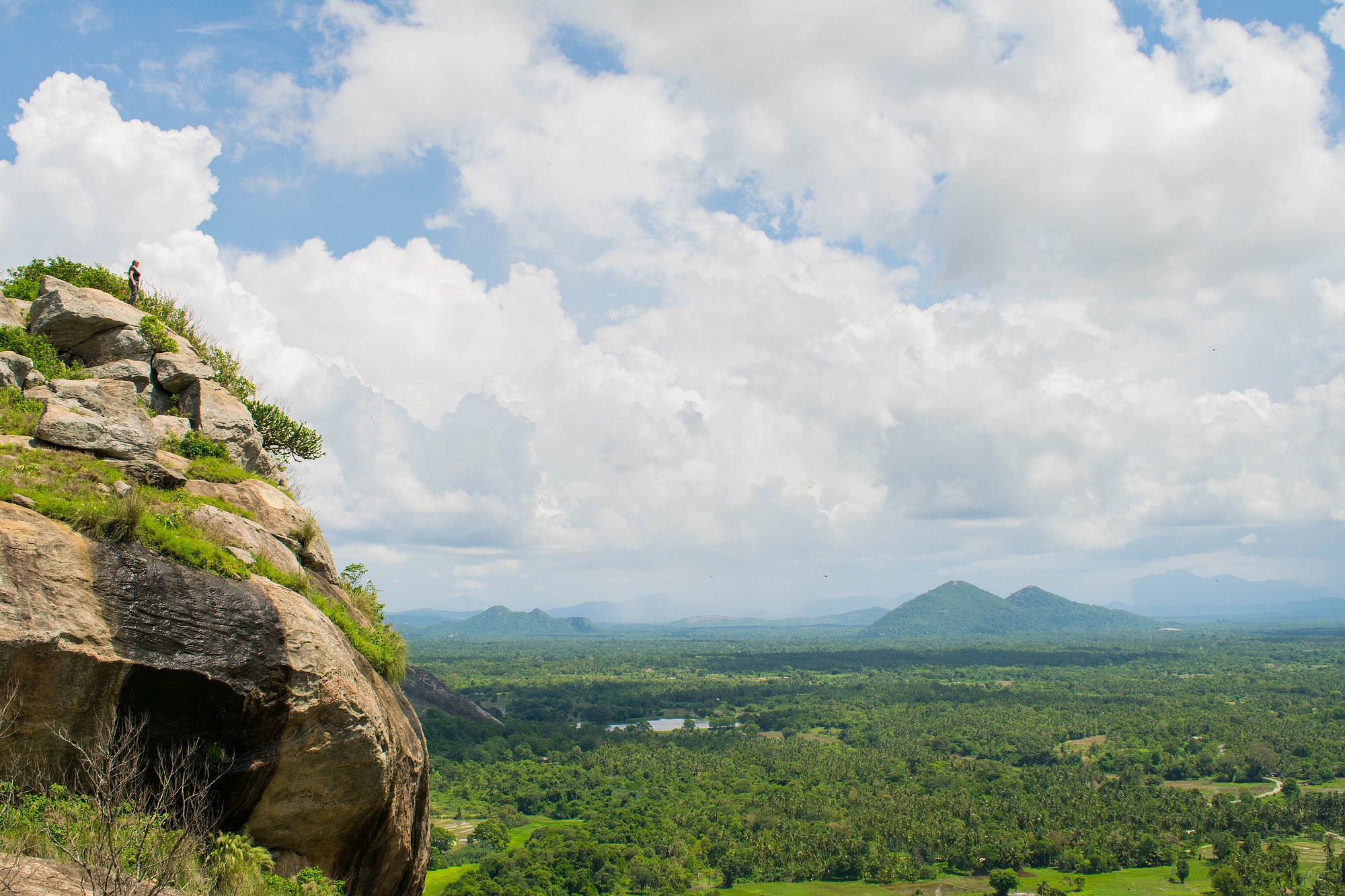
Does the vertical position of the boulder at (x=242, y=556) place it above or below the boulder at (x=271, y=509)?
below

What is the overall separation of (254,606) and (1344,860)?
89722mm

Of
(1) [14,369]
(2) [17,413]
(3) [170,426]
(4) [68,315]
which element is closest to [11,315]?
(4) [68,315]

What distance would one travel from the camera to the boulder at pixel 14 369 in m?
17.0

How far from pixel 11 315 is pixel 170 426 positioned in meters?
6.42

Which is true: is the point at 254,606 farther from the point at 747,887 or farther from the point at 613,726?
the point at 613,726

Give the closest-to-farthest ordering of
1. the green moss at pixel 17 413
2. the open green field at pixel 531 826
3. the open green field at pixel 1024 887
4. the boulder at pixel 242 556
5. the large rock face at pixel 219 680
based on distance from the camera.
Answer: the large rock face at pixel 219 680 → the boulder at pixel 242 556 → the green moss at pixel 17 413 → the open green field at pixel 1024 887 → the open green field at pixel 531 826

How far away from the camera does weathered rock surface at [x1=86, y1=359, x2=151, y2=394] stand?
827 inches

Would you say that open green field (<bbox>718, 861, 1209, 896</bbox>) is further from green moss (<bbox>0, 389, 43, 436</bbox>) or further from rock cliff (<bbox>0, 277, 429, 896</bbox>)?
green moss (<bbox>0, 389, 43, 436</bbox>)

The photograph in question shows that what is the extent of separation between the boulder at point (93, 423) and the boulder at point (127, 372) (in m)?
3.18

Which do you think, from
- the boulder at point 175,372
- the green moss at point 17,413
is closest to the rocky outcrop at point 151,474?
the green moss at point 17,413

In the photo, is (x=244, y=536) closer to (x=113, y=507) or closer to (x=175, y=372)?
(x=113, y=507)

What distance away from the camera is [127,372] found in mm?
21266

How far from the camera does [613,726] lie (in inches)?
5969

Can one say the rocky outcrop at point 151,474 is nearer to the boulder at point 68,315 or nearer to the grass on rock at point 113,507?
the grass on rock at point 113,507
